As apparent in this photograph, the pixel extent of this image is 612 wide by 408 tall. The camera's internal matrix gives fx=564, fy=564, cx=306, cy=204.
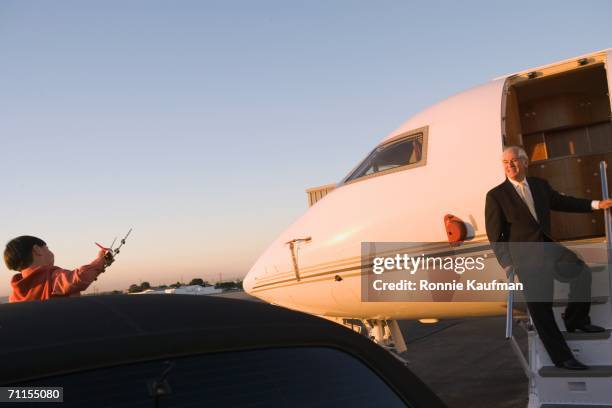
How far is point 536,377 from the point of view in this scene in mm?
4902

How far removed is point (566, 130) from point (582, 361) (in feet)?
13.0

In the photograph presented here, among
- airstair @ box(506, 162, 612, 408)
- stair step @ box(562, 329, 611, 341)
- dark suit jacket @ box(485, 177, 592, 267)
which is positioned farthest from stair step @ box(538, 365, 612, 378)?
dark suit jacket @ box(485, 177, 592, 267)

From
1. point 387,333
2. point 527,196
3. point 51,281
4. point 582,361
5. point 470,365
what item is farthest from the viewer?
point 470,365

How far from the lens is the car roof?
125 centimetres

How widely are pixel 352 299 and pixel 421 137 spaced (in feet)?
7.19

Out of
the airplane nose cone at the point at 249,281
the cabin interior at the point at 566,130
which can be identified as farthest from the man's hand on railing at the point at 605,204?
the airplane nose cone at the point at 249,281

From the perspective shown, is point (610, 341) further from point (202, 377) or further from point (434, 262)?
point (202, 377)

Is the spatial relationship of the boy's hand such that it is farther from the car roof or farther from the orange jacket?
the car roof

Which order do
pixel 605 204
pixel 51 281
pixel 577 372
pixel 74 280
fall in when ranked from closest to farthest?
pixel 74 280
pixel 51 281
pixel 577 372
pixel 605 204

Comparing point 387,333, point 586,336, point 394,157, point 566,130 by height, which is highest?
point 566,130

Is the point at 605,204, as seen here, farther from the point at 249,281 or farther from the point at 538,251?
the point at 249,281

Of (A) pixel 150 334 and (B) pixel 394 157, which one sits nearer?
(A) pixel 150 334

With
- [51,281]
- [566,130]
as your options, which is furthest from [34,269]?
[566,130]

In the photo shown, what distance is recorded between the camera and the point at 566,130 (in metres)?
7.85
